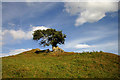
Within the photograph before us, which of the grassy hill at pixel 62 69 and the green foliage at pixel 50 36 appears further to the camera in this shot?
the green foliage at pixel 50 36

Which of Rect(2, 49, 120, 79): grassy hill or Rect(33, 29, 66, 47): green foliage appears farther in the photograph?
Rect(33, 29, 66, 47): green foliage

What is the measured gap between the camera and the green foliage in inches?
2223

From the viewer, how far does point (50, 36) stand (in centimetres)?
5891

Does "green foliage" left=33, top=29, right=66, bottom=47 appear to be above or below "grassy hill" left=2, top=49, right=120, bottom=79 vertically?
above

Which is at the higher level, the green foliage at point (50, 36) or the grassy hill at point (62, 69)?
the green foliage at point (50, 36)

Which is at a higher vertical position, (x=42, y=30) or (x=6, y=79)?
(x=42, y=30)

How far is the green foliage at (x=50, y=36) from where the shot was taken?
185ft

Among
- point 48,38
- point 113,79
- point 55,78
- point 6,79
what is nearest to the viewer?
point 6,79

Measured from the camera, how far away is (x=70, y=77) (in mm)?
13586

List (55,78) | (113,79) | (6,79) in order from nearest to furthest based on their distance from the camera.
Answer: (6,79) < (55,78) < (113,79)

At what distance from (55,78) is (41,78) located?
1966 millimetres

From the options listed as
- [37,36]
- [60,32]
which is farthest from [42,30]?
[60,32]

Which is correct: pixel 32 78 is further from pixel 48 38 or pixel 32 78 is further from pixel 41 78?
pixel 48 38

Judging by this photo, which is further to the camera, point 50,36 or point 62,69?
point 50,36
